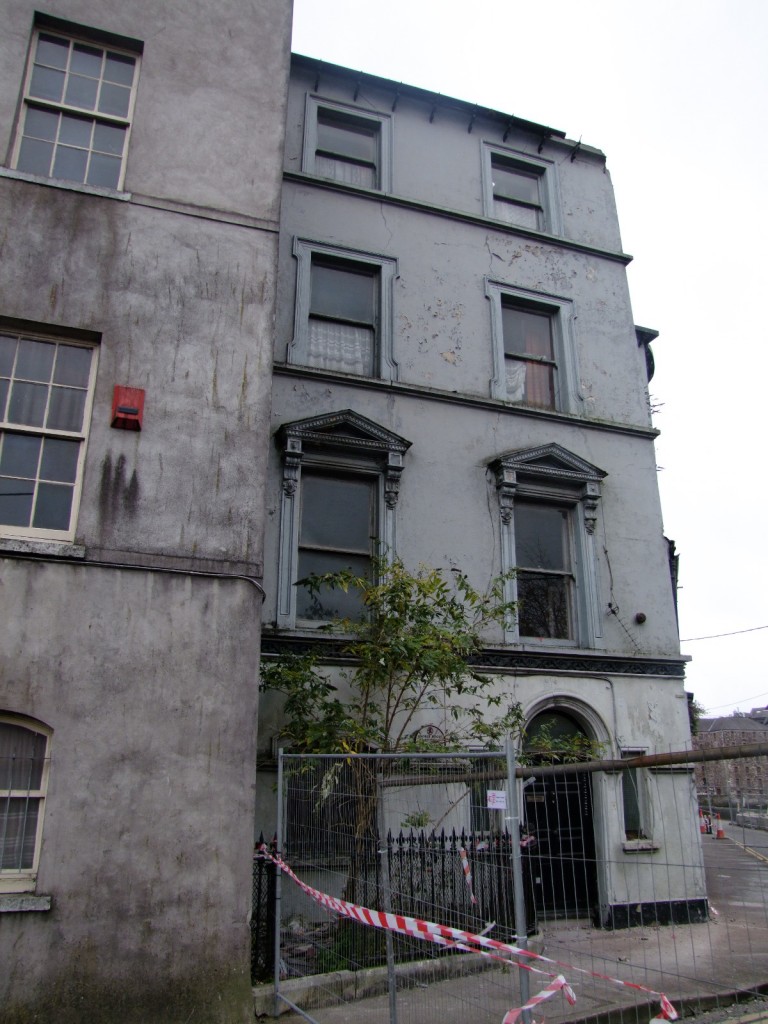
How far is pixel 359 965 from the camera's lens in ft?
23.0

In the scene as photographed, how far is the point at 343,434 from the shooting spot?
11102 mm

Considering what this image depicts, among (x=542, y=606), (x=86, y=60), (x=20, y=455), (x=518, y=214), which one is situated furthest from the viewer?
(x=518, y=214)

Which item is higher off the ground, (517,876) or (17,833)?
(17,833)

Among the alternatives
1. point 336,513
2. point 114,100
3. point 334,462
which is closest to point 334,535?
point 336,513

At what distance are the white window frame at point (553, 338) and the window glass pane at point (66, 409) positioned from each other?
675 cm

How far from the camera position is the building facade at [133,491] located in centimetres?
630

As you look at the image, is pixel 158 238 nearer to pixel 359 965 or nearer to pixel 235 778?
pixel 235 778

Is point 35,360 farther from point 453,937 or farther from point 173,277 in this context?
point 453,937

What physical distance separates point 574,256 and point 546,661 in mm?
7351

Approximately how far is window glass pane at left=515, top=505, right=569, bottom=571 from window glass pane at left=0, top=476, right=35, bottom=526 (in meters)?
7.11

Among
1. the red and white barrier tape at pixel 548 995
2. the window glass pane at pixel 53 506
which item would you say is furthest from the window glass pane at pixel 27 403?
the red and white barrier tape at pixel 548 995

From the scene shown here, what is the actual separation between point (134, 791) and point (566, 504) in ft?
26.6

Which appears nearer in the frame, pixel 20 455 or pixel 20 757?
pixel 20 757

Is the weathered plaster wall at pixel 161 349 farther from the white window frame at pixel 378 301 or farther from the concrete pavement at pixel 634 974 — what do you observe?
the concrete pavement at pixel 634 974
